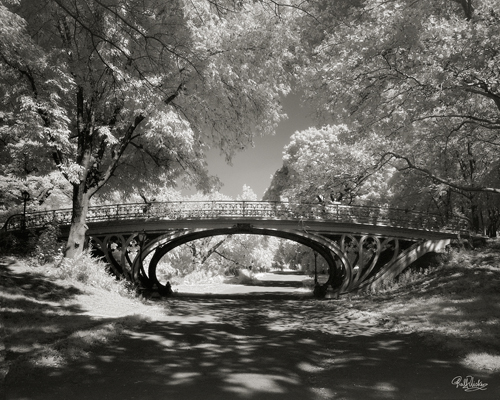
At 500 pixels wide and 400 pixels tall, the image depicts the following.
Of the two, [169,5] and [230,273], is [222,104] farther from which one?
[230,273]

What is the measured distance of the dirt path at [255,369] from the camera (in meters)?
6.13

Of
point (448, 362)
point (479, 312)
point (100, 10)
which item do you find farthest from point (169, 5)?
point (479, 312)

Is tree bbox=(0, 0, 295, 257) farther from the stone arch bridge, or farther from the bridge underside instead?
the bridge underside

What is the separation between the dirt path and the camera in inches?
241

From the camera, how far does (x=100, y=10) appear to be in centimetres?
757

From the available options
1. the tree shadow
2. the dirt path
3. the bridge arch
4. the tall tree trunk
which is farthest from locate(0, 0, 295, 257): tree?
the bridge arch

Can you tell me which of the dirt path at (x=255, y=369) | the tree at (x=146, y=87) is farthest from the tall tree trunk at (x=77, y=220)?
the dirt path at (x=255, y=369)

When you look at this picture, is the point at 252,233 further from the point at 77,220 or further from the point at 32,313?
the point at 32,313

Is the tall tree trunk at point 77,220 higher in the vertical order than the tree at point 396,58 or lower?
lower

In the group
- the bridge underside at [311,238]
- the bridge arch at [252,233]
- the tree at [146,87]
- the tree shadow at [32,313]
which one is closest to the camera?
the tree shadow at [32,313]

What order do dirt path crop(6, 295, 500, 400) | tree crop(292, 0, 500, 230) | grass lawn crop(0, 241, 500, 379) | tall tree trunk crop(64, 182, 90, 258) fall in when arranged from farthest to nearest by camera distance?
tall tree trunk crop(64, 182, 90, 258) < tree crop(292, 0, 500, 230) < grass lawn crop(0, 241, 500, 379) < dirt path crop(6, 295, 500, 400)

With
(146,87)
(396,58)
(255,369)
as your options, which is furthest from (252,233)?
(255,369)

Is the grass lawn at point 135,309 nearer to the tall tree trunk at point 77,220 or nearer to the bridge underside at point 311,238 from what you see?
the tall tree trunk at point 77,220

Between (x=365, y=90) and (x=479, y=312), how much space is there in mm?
7571
